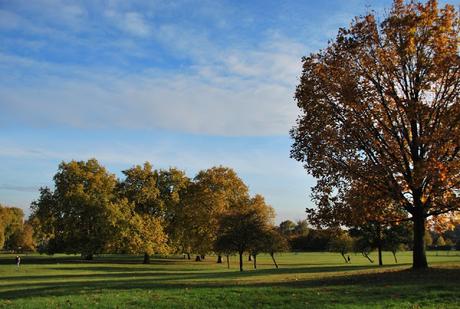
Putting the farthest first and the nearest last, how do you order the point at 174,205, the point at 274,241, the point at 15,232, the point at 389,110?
the point at 15,232 → the point at 174,205 → the point at 274,241 → the point at 389,110

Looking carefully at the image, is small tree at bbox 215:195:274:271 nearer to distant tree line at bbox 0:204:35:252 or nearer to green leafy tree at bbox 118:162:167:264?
green leafy tree at bbox 118:162:167:264

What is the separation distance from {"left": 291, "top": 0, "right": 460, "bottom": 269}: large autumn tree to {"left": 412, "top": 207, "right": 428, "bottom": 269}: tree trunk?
0.05 m

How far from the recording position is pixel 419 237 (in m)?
25.4

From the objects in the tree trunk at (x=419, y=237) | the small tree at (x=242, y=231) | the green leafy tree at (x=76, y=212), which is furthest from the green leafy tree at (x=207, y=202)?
the tree trunk at (x=419, y=237)

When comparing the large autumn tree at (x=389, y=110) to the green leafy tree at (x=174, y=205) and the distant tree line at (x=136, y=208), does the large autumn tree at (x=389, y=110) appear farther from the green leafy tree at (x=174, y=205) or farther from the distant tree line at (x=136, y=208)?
the green leafy tree at (x=174, y=205)

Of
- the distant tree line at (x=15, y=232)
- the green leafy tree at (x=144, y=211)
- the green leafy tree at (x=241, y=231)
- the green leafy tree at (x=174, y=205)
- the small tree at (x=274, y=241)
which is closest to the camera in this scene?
the green leafy tree at (x=241, y=231)

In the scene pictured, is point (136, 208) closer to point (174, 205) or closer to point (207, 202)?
point (174, 205)

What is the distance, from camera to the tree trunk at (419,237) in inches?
982

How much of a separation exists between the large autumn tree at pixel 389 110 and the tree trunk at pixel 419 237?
0.05 metres

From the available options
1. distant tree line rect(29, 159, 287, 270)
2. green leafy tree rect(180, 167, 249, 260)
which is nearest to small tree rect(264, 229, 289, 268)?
distant tree line rect(29, 159, 287, 270)

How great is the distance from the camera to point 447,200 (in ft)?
75.6

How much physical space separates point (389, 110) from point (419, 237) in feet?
23.2

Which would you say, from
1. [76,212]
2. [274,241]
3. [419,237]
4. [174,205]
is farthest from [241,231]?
[76,212]

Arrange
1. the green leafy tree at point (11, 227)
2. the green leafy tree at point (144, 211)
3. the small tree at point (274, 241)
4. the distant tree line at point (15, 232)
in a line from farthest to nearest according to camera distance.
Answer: the green leafy tree at point (11, 227), the distant tree line at point (15, 232), the green leafy tree at point (144, 211), the small tree at point (274, 241)
